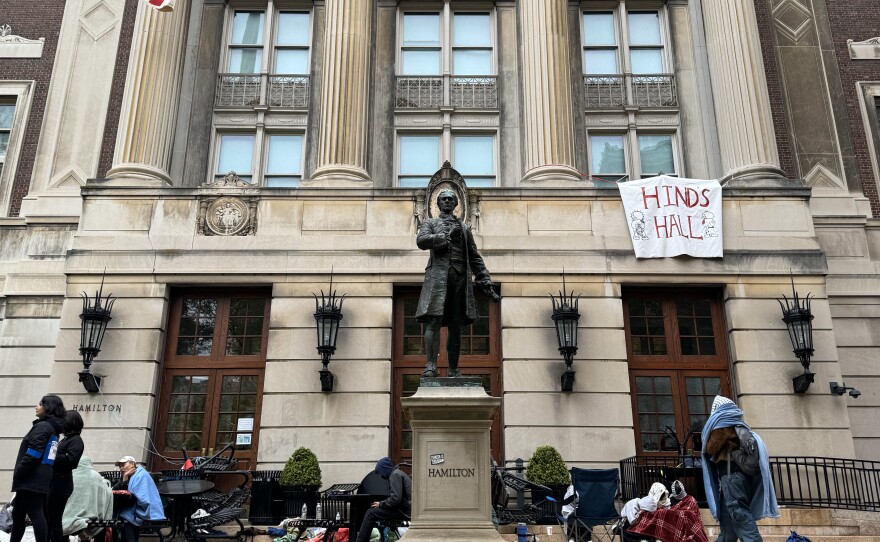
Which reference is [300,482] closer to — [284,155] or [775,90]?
[284,155]

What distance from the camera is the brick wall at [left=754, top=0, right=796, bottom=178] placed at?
20.9 meters

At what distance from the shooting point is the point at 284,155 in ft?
70.2

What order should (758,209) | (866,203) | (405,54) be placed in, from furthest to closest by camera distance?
(405,54)
(866,203)
(758,209)

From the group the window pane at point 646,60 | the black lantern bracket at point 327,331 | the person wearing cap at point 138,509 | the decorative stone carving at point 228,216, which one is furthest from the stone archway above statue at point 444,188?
the person wearing cap at point 138,509

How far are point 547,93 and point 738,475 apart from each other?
1329cm

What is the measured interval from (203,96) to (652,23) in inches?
503

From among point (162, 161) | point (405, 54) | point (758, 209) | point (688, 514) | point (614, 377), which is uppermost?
point (405, 54)

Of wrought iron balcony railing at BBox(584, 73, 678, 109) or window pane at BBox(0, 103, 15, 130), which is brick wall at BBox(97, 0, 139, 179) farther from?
wrought iron balcony railing at BBox(584, 73, 678, 109)

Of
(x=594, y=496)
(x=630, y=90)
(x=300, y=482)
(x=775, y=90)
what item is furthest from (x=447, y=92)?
(x=594, y=496)

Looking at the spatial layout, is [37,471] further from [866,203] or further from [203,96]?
[866,203]

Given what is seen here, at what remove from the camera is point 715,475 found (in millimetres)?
8117

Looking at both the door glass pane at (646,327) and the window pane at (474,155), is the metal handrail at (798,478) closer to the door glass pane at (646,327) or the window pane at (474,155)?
the door glass pane at (646,327)

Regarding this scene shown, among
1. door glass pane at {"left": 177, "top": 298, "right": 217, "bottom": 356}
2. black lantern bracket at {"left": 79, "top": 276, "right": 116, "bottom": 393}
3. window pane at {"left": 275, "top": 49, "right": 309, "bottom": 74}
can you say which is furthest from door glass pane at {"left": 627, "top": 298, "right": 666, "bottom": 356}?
black lantern bracket at {"left": 79, "top": 276, "right": 116, "bottom": 393}

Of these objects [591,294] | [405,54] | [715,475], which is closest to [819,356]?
[591,294]
